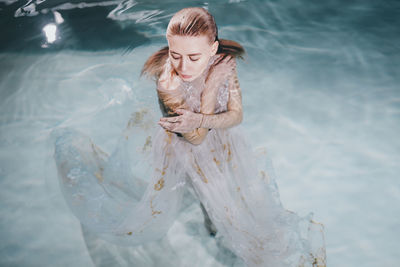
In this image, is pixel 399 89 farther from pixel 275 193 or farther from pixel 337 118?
pixel 275 193

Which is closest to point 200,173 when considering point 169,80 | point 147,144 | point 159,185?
point 159,185

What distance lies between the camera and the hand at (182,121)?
1.00m

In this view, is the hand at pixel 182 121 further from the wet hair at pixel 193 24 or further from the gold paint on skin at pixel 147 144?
the gold paint on skin at pixel 147 144

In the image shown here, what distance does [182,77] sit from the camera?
3.57ft

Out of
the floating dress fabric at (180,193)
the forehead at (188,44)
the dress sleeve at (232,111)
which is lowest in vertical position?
the floating dress fabric at (180,193)

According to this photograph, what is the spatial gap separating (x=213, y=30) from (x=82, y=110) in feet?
5.28

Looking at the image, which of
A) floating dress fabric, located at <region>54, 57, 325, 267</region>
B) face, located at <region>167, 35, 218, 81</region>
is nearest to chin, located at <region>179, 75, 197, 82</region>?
face, located at <region>167, 35, 218, 81</region>

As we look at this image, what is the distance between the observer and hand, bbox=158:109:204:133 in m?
1.00

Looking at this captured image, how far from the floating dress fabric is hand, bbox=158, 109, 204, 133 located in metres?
0.28

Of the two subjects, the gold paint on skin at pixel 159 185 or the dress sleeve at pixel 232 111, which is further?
the gold paint on skin at pixel 159 185

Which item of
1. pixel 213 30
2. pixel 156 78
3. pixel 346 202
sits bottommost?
pixel 346 202

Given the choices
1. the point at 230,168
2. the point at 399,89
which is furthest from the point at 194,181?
the point at 399,89

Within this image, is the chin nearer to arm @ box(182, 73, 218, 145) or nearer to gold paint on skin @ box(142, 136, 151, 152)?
arm @ box(182, 73, 218, 145)

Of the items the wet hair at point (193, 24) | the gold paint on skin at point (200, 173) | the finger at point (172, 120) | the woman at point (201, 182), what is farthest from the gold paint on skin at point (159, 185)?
the wet hair at point (193, 24)
